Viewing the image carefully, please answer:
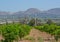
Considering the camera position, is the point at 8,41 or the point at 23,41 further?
the point at 23,41

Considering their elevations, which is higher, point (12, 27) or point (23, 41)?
point (12, 27)

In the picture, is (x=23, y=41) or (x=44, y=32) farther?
(x=44, y=32)

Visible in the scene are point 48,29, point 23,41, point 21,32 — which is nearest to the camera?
point 21,32

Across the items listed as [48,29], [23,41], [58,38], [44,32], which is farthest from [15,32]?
[44,32]

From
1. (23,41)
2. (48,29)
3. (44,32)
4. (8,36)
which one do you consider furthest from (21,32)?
(44,32)

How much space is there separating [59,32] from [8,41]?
5586 millimetres

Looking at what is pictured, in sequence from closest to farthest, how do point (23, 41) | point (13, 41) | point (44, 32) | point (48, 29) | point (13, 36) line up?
point (13, 36) < point (13, 41) < point (23, 41) < point (48, 29) < point (44, 32)

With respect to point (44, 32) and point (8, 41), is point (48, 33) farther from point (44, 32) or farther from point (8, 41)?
point (8, 41)

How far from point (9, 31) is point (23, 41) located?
22.6 ft

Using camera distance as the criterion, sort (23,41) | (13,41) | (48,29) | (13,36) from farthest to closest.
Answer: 1. (48,29)
2. (23,41)
3. (13,41)
4. (13,36)

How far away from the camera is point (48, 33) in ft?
125

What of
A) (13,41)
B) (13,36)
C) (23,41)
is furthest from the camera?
(23,41)

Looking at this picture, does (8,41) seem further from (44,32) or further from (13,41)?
(44,32)

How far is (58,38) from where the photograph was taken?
72.1 ft
